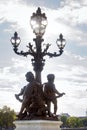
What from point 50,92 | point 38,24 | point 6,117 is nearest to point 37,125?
point 50,92

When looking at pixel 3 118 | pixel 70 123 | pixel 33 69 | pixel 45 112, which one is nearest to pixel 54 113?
pixel 45 112

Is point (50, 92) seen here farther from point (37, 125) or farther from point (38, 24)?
point (38, 24)

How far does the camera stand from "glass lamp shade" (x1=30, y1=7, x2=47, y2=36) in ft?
55.8

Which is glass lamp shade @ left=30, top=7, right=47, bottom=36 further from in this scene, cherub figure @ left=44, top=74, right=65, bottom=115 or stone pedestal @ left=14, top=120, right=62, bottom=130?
stone pedestal @ left=14, top=120, right=62, bottom=130

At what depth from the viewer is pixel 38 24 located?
17.0 m

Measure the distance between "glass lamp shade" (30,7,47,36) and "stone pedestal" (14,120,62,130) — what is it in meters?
3.11

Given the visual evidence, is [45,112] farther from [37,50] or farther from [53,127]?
[37,50]

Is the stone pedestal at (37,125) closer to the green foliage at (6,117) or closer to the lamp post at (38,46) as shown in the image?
the lamp post at (38,46)

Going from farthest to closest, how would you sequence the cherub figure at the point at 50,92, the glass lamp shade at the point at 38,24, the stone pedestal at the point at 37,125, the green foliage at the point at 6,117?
the green foliage at the point at 6,117
the glass lamp shade at the point at 38,24
the cherub figure at the point at 50,92
the stone pedestal at the point at 37,125

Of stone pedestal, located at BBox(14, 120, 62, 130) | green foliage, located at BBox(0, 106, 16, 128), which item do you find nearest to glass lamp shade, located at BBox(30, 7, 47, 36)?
stone pedestal, located at BBox(14, 120, 62, 130)

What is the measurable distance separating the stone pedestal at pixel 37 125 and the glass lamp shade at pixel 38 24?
3109 millimetres

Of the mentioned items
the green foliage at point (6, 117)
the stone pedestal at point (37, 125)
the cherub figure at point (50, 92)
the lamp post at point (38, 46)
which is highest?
the green foliage at point (6, 117)

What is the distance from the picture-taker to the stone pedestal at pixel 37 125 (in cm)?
1574

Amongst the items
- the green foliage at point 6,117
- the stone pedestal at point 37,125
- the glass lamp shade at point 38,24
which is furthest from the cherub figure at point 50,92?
the green foliage at point 6,117
